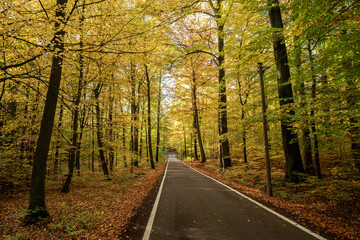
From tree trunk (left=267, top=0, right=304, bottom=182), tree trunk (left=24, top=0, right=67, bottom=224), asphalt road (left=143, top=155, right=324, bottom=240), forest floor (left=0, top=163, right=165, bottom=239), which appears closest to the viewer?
asphalt road (left=143, top=155, right=324, bottom=240)

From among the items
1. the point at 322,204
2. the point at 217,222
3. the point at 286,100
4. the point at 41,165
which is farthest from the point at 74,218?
the point at 286,100

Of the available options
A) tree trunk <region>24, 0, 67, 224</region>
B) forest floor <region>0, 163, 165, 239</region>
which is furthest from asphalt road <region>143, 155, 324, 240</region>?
tree trunk <region>24, 0, 67, 224</region>

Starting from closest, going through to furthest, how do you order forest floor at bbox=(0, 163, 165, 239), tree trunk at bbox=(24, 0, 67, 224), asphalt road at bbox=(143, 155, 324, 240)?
asphalt road at bbox=(143, 155, 324, 240) → forest floor at bbox=(0, 163, 165, 239) → tree trunk at bbox=(24, 0, 67, 224)

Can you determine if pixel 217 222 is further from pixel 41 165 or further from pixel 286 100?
pixel 286 100

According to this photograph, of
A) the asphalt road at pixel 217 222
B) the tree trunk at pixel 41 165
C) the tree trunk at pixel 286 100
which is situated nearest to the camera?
the asphalt road at pixel 217 222

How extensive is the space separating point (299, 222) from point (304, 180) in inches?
189

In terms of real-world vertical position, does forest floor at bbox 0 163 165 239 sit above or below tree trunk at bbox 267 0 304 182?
below

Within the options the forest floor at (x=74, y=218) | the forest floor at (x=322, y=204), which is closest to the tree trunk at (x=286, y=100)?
the forest floor at (x=322, y=204)

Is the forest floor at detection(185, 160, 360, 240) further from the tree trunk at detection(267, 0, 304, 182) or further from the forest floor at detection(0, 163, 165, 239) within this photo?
the forest floor at detection(0, 163, 165, 239)

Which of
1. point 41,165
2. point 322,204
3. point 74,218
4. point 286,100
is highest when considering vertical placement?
point 286,100

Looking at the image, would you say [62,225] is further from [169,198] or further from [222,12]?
[222,12]

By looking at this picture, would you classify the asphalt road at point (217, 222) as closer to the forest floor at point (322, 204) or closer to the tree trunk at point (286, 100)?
the forest floor at point (322, 204)

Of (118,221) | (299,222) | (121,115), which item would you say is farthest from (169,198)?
(121,115)

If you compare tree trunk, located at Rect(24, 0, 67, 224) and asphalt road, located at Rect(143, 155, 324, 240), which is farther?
tree trunk, located at Rect(24, 0, 67, 224)
